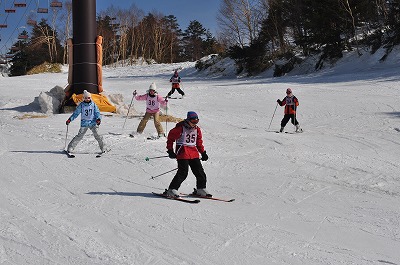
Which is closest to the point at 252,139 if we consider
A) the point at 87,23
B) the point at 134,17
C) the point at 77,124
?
the point at 77,124

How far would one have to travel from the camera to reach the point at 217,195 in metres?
6.91

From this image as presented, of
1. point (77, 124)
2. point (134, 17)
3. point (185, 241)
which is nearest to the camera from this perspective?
point (185, 241)

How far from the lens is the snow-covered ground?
14.9 ft

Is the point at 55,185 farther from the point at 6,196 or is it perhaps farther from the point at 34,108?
the point at 34,108

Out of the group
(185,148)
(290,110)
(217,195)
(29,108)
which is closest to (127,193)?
(185,148)

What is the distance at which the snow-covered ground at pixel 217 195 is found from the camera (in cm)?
454

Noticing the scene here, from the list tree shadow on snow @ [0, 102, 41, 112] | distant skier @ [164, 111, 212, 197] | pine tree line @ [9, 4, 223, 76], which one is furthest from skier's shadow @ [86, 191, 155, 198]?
pine tree line @ [9, 4, 223, 76]

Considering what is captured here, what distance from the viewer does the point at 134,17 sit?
211 ft

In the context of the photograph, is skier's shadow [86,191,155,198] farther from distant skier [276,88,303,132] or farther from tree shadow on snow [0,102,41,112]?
tree shadow on snow [0,102,41,112]

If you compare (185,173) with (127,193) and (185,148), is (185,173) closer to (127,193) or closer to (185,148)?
(185,148)

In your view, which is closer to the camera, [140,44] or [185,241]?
[185,241]

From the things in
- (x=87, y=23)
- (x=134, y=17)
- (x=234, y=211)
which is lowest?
(x=234, y=211)

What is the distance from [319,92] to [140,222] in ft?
50.9

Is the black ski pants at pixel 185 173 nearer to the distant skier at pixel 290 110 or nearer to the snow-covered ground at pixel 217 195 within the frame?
the snow-covered ground at pixel 217 195
